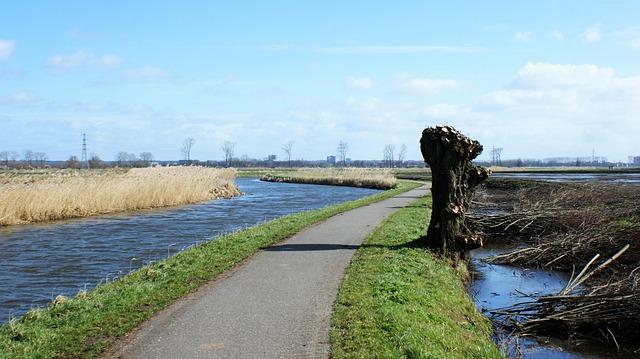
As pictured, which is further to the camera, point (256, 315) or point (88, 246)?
point (88, 246)

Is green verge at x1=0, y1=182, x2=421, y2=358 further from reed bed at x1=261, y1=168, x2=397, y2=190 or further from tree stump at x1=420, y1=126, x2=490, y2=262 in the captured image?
reed bed at x1=261, y1=168, x2=397, y2=190

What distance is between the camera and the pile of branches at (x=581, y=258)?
33.3 ft

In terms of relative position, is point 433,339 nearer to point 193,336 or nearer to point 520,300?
point 193,336

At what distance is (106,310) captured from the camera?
339 inches

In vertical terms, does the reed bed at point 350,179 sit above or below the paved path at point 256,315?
above

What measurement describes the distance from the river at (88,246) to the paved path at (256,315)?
369cm

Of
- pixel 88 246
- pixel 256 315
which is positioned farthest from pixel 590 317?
pixel 88 246

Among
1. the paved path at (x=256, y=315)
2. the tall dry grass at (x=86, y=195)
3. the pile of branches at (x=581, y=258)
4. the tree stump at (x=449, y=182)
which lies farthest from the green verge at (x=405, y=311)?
the tall dry grass at (x=86, y=195)

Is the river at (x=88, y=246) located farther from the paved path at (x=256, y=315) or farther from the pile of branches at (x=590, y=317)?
the pile of branches at (x=590, y=317)

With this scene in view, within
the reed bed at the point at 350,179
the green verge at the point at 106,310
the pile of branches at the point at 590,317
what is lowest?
the pile of branches at the point at 590,317

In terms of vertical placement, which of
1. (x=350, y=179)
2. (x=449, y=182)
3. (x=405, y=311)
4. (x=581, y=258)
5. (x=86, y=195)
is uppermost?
(x=449, y=182)

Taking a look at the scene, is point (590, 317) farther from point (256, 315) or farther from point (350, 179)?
point (350, 179)

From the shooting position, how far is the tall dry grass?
24.4 metres

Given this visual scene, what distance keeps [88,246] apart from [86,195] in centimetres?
1113
